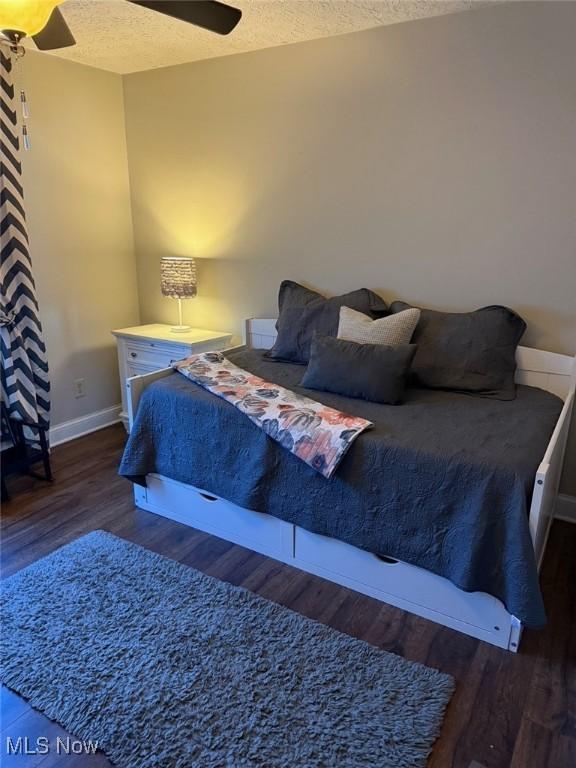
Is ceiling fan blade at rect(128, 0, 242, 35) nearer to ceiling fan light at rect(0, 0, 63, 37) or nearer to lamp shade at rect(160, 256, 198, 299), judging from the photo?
ceiling fan light at rect(0, 0, 63, 37)

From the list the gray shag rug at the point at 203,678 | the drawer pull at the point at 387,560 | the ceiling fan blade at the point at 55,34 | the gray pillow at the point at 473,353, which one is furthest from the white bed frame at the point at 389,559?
the ceiling fan blade at the point at 55,34

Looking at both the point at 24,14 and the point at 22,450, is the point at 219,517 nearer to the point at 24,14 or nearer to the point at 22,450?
the point at 22,450

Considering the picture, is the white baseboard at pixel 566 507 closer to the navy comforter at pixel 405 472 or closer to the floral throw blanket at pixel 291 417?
the navy comforter at pixel 405 472

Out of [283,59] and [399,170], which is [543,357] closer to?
[399,170]

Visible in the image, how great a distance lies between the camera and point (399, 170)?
9.03 ft

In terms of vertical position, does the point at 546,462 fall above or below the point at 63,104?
below

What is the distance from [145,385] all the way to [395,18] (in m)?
2.18

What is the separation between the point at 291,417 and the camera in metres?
2.12

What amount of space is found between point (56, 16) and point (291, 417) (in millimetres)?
1713

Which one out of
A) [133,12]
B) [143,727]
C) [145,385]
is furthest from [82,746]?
[133,12]

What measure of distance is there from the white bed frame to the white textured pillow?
56 cm

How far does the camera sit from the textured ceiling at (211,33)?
2387 mm

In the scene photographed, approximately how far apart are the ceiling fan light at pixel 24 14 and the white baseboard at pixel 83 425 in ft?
8.08

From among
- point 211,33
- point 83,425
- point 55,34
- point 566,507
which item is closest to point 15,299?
point 83,425
